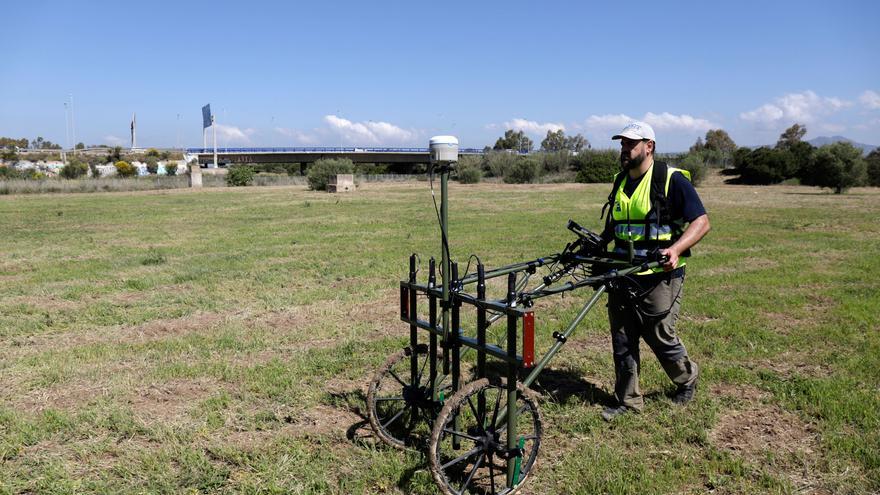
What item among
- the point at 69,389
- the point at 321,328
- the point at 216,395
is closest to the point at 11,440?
the point at 69,389

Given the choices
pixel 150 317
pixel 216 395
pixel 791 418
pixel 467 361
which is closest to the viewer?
pixel 791 418

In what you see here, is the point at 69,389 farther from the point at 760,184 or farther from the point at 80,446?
the point at 760,184

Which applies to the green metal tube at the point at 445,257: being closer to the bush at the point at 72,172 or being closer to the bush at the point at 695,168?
the bush at the point at 695,168

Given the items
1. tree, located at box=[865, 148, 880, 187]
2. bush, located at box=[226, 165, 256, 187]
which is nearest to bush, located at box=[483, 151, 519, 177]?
bush, located at box=[226, 165, 256, 187]

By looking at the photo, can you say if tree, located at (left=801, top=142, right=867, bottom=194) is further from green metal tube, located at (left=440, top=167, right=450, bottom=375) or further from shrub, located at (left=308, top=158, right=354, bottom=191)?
green metal tube, located at (left=440, top=167, right=450, bottom=375)

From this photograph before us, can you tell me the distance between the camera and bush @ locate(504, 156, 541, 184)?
177 ft

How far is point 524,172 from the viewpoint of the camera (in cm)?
5438

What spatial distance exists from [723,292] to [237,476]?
25.2 feet

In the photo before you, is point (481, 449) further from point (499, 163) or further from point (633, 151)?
point (499, 163)

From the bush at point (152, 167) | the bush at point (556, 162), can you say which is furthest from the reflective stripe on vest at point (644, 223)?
the bush at point (152, 167)

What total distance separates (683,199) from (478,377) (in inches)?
82.2

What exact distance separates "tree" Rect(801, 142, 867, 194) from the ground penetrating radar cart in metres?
35.2

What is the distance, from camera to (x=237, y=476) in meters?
3.98

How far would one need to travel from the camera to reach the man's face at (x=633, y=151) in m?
4.57
